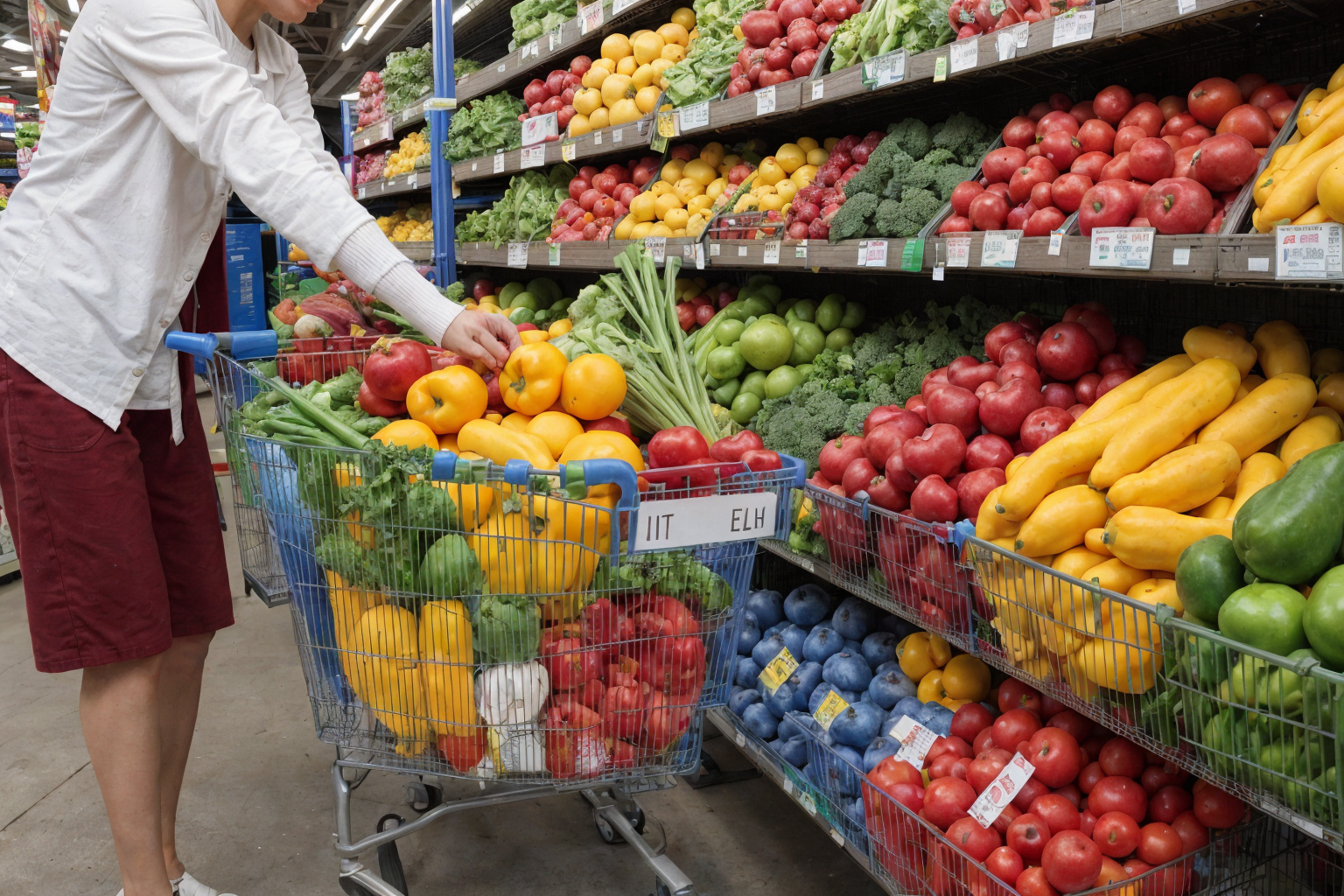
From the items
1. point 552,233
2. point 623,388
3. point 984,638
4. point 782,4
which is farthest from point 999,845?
point 552,233

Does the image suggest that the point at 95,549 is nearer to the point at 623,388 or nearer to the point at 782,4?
the point at 623,388

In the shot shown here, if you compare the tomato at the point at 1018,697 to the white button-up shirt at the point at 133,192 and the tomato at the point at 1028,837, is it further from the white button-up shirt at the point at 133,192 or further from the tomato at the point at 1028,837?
the white button-up shirt at the point at 133,192

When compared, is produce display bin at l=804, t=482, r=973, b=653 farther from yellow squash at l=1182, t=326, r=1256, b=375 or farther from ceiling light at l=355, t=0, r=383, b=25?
ceiling light at l=355, t=0, r=383, b=25

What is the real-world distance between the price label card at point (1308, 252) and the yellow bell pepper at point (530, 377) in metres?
1.14

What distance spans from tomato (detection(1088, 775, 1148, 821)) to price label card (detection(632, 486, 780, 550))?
781 millimetres

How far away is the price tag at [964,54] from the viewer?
2.04 meters

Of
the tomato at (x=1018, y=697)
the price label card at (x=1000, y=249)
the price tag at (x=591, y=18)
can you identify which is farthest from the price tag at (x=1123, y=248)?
the price tag at (x=591, y=18)

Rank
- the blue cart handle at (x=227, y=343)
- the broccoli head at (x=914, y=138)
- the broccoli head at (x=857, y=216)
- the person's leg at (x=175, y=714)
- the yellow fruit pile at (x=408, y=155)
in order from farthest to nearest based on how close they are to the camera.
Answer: the yellow fruit pile at (x=408, y=155), the broccoli head at (x=914, y=138), the broccoli head at (x=857, y=216), the person's leg at (x=175, y=714), the blue cart handle at (x=227, y=343)

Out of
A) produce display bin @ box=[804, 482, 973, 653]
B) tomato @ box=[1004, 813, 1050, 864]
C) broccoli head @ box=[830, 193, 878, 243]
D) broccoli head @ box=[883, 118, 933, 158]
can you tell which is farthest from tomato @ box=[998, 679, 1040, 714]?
broccoli head @ box=[883, 118, 933, 158]

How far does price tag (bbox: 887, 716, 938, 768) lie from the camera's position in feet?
6.48

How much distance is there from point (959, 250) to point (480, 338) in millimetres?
1077

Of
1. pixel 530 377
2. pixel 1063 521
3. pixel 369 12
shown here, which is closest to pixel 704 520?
pixel 530 377

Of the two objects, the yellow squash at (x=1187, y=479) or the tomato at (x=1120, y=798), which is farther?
the tomato at (x=1120, y=798)

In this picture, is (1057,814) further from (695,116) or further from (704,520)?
(695,116)
